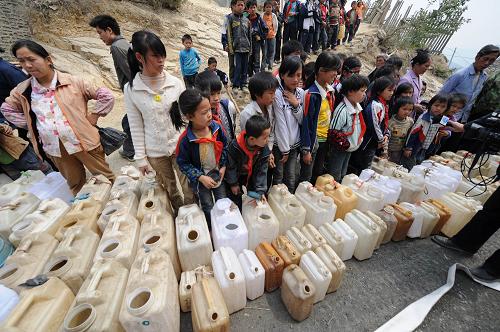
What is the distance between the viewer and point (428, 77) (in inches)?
477

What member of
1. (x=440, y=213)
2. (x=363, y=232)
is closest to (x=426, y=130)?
(x=440, y=213)

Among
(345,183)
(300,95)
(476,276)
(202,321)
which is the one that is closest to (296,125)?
(300,95)

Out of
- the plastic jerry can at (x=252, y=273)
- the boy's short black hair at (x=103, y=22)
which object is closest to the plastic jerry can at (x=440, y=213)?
the plastic jerry can at (x=252, y=273)

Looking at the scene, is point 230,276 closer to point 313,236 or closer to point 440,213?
point 313,236

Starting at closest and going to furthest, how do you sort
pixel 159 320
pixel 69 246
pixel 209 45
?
pixel 159 320
pixel 69 246
pixel 209 45

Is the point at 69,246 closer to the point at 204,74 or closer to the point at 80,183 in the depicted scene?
the point at 80,183

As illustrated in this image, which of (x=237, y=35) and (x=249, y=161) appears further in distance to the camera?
(x=237, y=35)

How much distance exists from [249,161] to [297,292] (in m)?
1.29

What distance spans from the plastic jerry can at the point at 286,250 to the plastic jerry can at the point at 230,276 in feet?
1.38

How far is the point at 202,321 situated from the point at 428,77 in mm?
15870

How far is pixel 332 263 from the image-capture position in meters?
1.95

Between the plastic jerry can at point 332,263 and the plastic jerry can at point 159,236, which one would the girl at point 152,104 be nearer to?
the plastic jerry can at point 159,236

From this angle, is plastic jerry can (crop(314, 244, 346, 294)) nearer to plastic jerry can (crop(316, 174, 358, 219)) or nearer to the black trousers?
plastic jerry can (crop(316, 174, 358, 219))

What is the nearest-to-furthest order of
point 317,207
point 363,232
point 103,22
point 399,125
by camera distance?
point 363,232, point 317,207, point 103,22, point 399,125
